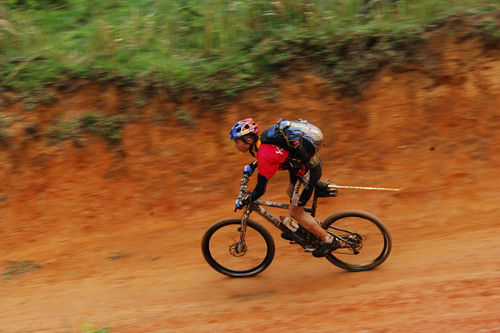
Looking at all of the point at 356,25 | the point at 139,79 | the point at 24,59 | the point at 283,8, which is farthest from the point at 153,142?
the point at 356,25

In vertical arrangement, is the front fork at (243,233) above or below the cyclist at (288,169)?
below

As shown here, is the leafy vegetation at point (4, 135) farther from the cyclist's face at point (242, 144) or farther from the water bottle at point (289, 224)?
the water bottle at point (289, 224)

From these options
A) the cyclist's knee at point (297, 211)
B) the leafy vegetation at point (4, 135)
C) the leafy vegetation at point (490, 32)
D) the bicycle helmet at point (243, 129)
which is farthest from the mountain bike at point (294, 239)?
the leafy vegetation at point (490, 32)

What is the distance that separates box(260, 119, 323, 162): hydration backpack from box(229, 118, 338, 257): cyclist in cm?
3

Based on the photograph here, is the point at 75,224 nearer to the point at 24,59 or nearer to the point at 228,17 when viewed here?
the point at 24,59

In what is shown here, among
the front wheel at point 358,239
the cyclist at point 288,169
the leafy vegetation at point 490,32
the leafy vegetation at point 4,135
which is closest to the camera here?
the cyclist at point 288,169

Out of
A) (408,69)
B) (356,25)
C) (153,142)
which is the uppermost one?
(356,25)

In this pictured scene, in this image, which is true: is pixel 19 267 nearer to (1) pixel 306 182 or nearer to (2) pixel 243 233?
(2) pixel 243 233

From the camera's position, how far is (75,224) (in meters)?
8.09

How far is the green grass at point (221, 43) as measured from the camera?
9.02m

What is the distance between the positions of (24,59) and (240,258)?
5616 millimetres

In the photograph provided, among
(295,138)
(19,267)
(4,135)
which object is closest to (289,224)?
(295,138)

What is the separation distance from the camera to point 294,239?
6270mm

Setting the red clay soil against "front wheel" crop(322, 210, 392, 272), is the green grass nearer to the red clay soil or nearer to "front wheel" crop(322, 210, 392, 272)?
the red clay soil
